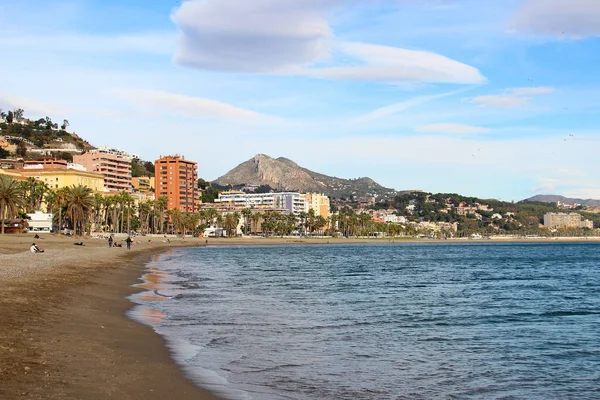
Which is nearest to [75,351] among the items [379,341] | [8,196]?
[379,341]

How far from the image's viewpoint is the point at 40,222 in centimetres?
10962

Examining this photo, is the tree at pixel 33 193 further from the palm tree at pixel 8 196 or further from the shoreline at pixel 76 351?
the shoreline at pixel 76 351

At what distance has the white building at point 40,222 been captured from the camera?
109 meters

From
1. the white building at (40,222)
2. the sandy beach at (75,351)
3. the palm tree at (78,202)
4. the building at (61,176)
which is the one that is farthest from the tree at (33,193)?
the sandy beach at (75,351)

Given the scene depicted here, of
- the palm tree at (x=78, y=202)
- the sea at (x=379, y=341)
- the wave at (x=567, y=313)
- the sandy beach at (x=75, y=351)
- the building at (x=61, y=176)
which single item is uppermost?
the building at (x=61, y=176)

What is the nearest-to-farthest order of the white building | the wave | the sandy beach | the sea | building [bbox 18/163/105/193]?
the sandy beach
the sea
the wave
the white building
building [bbox 18/163/105/193]

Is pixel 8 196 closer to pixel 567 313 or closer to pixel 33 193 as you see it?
pixel 33 193

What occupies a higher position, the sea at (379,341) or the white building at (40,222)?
the white building at (40,222)

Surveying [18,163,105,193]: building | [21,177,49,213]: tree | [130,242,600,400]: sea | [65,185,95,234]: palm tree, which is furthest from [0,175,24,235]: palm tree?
[18,163,105,193]: building

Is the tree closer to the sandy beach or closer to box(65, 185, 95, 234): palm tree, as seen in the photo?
box(65, 185, 95, 234): palm tree

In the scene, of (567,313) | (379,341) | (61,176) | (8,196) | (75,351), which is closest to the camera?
(75,351)

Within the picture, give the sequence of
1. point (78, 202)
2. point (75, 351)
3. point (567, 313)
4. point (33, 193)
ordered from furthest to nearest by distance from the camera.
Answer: point (33, 193), point (78, 202), point (567, 313), point (75, 351)

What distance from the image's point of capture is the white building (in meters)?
109

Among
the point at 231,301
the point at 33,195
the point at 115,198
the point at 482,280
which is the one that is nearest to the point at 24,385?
the point at 231,301
